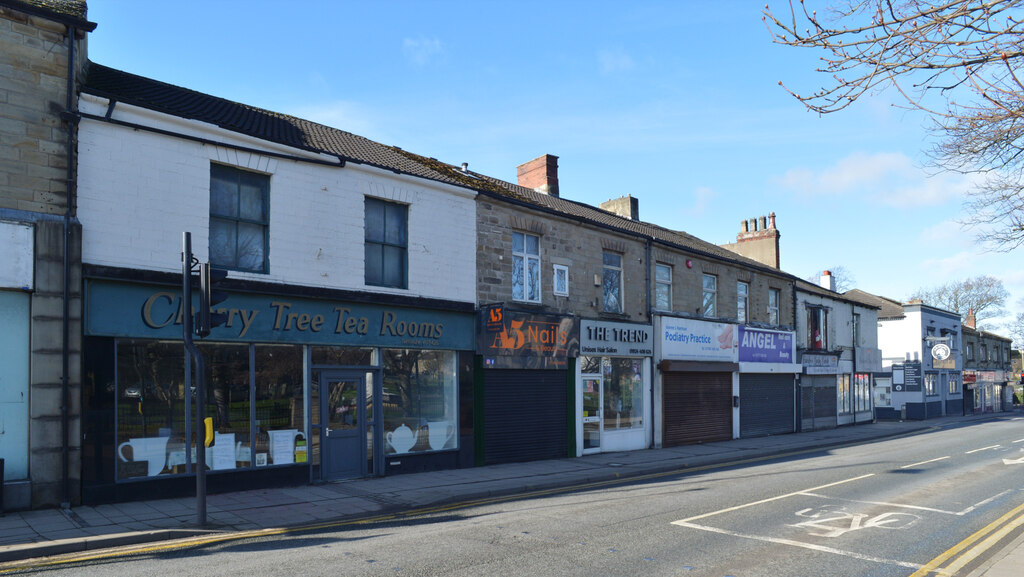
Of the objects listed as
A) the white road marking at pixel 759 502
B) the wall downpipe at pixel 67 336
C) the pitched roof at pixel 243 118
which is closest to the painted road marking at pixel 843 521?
the white road marking at pixel 759 502

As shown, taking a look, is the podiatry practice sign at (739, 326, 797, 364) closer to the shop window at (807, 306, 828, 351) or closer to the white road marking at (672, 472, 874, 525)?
the shop window at (807, 306, 828, 351)

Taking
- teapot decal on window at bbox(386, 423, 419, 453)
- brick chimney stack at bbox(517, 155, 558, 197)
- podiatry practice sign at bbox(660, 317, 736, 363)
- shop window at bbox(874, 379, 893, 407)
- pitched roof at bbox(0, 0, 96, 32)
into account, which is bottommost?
shop window at bbox(874, 379, 893, 407)

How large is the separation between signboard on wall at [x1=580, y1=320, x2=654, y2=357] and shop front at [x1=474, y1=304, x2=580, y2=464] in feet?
1.53

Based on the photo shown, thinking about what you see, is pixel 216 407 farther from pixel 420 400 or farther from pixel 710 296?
pixel 710 296

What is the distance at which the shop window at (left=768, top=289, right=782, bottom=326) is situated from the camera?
28766 millimetres

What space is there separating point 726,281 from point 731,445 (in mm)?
6380

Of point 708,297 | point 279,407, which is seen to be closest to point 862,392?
point 708,297

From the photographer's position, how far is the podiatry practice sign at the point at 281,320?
35.9ft

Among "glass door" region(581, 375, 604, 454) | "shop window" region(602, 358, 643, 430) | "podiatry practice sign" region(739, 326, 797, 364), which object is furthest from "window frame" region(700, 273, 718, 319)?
"glass door" region(581, 375, 604, 454)

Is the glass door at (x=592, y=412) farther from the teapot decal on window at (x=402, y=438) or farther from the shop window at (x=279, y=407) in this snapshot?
the shop window at (x=279, y=407)

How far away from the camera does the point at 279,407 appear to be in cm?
1281

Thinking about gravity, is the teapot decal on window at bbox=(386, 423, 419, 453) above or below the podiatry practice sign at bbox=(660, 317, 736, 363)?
below

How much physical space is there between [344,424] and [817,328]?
25.1 m

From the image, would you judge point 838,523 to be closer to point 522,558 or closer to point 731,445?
point 522,558
